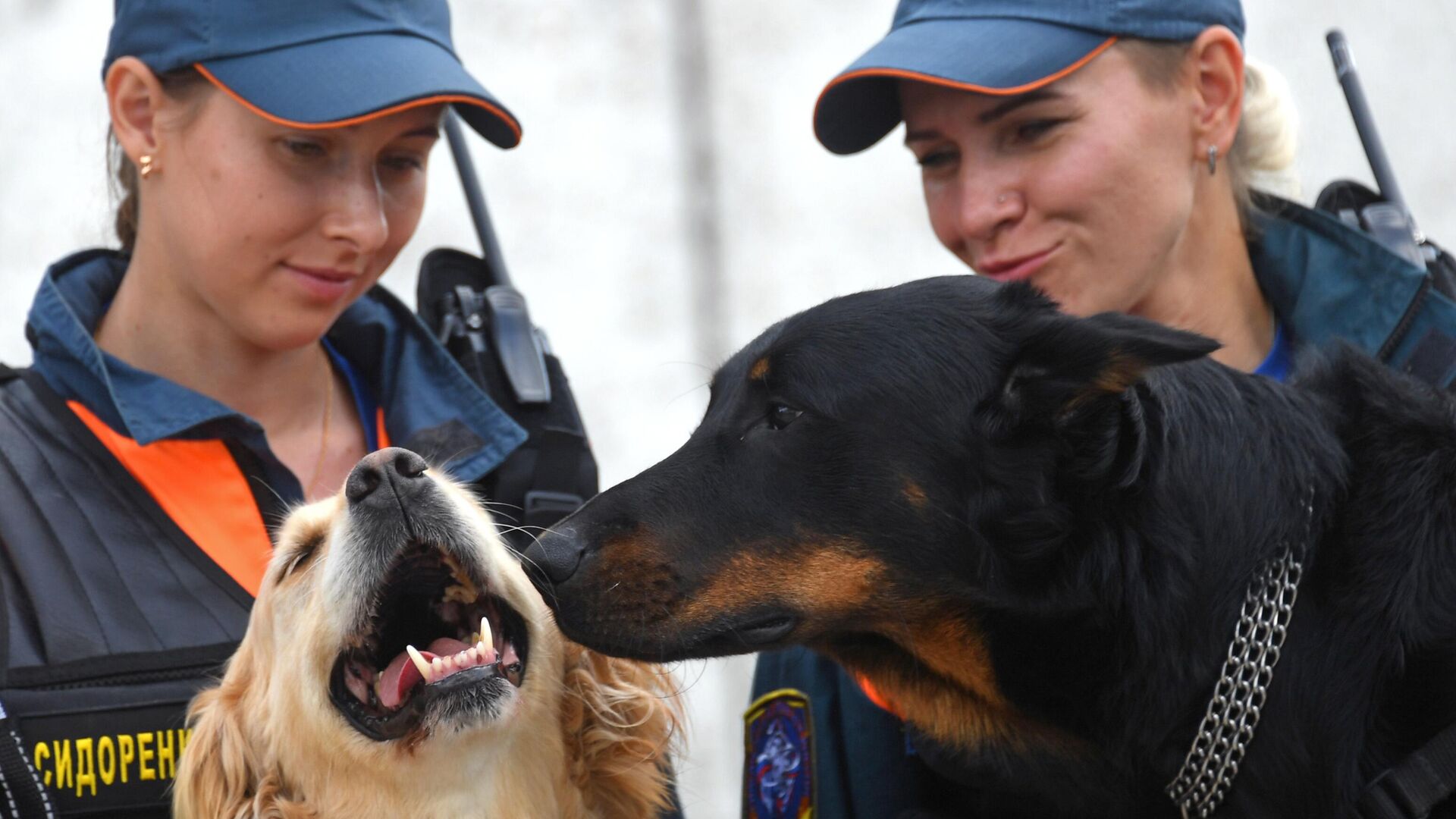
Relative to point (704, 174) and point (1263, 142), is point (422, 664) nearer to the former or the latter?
point (1263, 142)

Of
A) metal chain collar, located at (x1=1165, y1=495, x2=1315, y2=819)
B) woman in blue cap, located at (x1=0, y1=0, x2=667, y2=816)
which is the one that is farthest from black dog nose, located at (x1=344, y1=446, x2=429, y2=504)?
metal chain collar, located at (x1=1165, y1=495, x2=1315, y2=819)

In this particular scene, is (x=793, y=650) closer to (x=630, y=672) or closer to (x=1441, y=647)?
(x=630, y=672)

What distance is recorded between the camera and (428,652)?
8.75 ft

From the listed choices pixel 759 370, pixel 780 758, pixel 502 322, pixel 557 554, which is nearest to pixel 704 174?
pixel 502 322

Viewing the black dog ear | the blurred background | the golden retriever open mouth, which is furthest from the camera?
the blurred background

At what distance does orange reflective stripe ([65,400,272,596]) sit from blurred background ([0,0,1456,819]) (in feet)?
7.89

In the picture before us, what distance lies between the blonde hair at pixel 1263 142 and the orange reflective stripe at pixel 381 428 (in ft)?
6.51

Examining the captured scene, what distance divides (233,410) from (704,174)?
2968mm

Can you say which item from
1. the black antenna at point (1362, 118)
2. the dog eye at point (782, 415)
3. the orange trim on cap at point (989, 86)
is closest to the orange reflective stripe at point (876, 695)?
the dog eye at point (782, 415)

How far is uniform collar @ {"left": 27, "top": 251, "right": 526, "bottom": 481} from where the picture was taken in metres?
2.88

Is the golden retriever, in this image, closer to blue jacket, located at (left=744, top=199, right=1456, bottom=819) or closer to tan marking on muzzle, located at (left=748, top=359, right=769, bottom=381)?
blue jacket, located at (left=744, top=199, right=1456, bottom=819)

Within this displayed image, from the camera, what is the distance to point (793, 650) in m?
3.00

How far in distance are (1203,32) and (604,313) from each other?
9.69ft

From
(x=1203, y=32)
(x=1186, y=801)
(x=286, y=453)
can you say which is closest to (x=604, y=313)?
(x=286, y=453)
